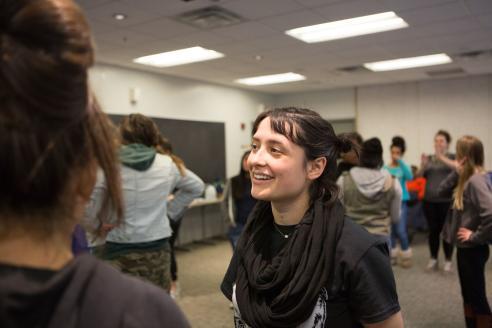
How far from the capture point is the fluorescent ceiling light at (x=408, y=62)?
19.5 ft

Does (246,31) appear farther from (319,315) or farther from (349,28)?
(319,315)

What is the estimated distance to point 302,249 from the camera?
1.26 meters

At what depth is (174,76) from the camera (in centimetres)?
682

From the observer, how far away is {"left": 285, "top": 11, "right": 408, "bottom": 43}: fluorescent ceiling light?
4.12 meters

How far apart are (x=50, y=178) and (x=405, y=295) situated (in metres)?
4.21

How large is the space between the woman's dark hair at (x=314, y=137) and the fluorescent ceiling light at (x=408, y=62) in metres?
5.11

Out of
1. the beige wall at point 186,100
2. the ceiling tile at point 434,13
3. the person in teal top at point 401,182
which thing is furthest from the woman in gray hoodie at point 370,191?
the beige wall at point 186,100

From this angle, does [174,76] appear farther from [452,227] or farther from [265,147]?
[265,147]

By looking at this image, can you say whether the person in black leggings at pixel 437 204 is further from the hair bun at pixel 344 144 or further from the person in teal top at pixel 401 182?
the hair bun at pixel 344 144

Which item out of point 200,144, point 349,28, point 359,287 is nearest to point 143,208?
point 359,287

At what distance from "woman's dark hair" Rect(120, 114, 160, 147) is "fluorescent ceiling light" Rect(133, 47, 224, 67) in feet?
9.19

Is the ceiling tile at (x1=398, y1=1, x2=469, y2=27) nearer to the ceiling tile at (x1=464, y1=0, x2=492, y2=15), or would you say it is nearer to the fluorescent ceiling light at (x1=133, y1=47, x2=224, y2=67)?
the ceiling tile at (x1=464, y1=0, x2=492, y2=15)

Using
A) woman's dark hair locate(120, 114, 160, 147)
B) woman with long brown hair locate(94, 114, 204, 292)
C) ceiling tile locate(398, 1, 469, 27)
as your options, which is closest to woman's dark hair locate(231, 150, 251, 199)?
woman with long brown hair locate(94, 114, 204, 292)

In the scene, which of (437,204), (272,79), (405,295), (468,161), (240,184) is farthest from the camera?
(272,79)
